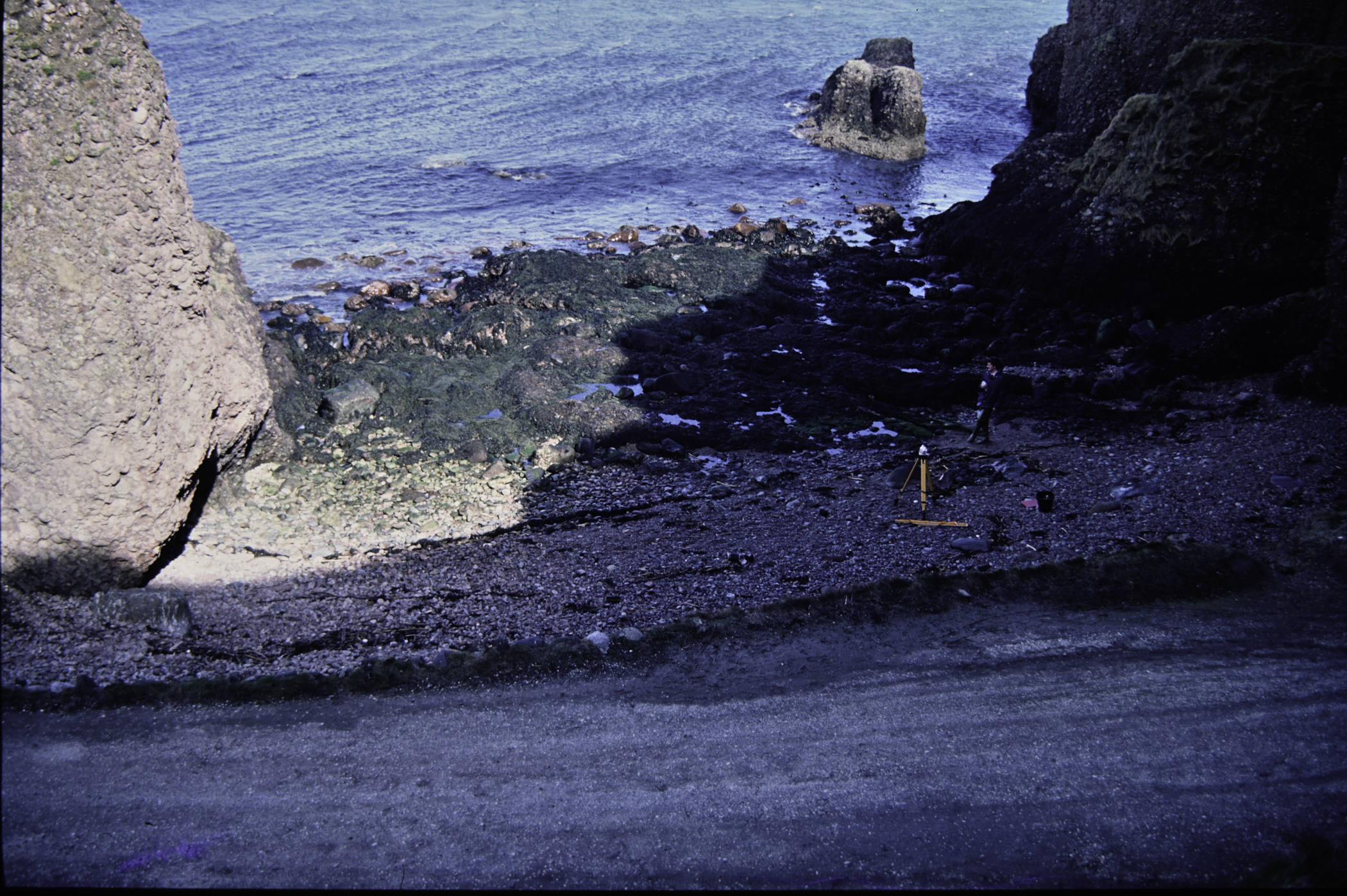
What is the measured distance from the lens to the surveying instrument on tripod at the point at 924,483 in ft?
40.0

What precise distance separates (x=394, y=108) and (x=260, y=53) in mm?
10493

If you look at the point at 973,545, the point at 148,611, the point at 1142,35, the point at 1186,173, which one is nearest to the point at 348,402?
the point at 148,611

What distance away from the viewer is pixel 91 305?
33.0 ft

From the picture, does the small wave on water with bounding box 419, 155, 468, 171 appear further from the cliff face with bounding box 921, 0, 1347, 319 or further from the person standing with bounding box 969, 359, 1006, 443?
the person standing with bounding box 969, 359, 1006, 443

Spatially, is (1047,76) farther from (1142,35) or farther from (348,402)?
(348,402)

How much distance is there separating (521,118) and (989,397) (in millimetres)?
30433

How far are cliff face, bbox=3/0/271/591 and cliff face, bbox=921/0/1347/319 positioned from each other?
1830cm

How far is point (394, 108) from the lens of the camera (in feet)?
125

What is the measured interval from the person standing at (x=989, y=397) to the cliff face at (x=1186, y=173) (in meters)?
6.66

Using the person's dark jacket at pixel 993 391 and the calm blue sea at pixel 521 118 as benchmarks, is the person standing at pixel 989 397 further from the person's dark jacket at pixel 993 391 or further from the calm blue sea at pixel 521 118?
the calm blue sea at pixel 521 118

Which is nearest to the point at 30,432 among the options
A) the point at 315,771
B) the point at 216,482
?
the point at 216,482

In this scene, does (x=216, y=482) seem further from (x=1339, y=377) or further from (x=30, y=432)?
(x=1339, y=377)

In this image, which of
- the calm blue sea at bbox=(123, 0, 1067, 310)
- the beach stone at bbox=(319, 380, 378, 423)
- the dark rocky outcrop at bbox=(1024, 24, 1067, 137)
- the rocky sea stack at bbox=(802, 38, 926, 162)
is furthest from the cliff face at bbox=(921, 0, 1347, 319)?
the dark rocky outcrop at bbox=(1024, 24, 1067, 137)

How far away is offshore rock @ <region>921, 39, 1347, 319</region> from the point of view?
1683 centimetres
